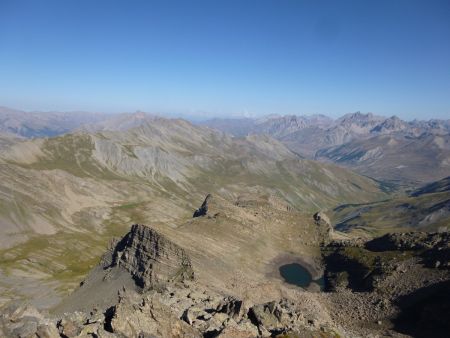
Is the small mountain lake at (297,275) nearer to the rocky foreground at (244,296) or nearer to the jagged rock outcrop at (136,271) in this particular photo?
the rocky foreground at (244,296)

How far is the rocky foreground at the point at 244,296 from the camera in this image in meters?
51.5

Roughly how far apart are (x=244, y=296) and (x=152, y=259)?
24.0m

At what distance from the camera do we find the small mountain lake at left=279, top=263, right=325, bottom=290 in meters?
116

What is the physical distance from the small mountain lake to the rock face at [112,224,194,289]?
33103 mm

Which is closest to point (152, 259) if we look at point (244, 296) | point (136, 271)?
point (136, 271)

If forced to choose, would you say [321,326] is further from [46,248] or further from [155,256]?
[46,248]

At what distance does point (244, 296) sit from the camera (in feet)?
314

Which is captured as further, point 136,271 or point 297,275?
point 297,275


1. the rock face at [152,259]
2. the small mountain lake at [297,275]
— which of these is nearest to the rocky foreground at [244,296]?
the rock face at [152,259]

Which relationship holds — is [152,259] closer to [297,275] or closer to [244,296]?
[244,296]

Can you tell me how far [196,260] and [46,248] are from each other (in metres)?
120

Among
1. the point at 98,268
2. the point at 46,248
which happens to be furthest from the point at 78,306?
the point at 46,248

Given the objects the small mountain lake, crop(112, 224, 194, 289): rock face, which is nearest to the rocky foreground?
crop(112, 224, 194, 289): rock face

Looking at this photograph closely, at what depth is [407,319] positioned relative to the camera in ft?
266
